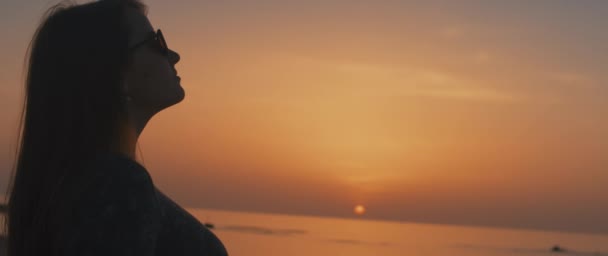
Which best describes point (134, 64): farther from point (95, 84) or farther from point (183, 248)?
point (183, 248)

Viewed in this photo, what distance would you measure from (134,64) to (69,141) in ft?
0.99

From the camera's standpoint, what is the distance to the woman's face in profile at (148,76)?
2.11m

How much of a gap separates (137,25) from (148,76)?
0.17m

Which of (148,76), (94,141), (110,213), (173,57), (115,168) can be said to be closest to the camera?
(110,213)

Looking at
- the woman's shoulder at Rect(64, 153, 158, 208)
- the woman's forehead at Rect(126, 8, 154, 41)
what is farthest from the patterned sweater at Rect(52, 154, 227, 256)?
the woman's forehead at Rect(126, 8, 154, 41)

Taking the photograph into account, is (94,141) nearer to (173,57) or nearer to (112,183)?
(112,183)

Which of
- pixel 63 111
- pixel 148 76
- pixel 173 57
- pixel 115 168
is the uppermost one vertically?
pixel 173 57

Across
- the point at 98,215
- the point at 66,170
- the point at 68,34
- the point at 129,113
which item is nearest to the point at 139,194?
the point at 98,215

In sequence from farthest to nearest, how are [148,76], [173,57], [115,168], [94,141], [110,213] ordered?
[173,57] < [148,76] < [94,141] < [115,168] < [110,213]

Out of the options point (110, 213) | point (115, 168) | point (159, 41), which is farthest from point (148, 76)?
point (110, 213)

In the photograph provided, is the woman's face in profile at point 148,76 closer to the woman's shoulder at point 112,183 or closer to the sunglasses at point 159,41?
the sunglasses at point 159,41

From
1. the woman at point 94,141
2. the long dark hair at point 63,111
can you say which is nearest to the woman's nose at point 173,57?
the woman at point 94,141

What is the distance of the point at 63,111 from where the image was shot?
78.4 inches

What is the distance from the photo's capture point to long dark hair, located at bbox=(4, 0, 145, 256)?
1921 mm
